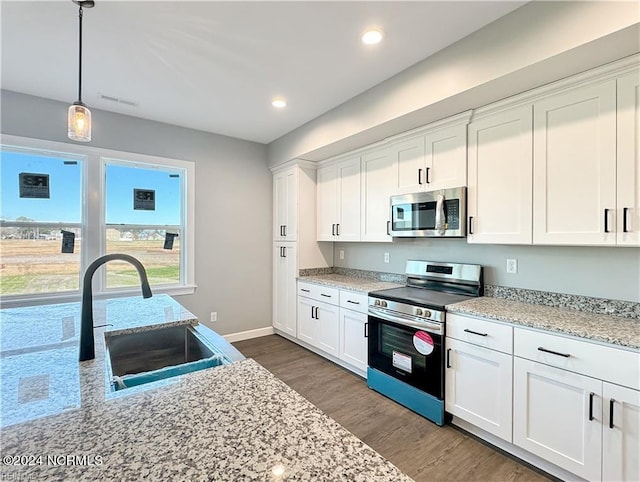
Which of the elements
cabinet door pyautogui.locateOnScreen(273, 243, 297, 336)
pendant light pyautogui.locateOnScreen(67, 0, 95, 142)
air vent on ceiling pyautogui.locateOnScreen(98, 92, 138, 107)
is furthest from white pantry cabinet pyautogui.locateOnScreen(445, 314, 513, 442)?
air vent on ceiling pyautogui.locateOnScreen(98, 92, 138, 107)

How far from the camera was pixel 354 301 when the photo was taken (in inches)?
122

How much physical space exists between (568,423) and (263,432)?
6.18 feet

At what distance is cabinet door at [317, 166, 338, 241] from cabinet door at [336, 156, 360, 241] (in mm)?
81

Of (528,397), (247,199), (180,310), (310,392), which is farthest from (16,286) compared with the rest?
(528,397)

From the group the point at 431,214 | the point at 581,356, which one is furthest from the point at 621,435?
the point at 431,214

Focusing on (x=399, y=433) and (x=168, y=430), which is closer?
(x=168, y=430)

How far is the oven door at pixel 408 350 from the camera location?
7.58ft

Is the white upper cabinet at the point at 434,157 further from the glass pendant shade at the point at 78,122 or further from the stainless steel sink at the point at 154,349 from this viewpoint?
the glass pendant shade at the point at 78,122

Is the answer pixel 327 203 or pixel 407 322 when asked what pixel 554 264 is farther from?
pixel 327 203

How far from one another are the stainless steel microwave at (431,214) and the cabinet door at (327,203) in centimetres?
97

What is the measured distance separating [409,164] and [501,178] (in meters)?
0.85

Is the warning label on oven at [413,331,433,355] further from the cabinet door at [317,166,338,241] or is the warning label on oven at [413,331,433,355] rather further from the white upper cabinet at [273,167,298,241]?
the white upper cabinet at [273,167,298,241]

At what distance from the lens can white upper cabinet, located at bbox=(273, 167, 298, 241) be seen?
4.05 m

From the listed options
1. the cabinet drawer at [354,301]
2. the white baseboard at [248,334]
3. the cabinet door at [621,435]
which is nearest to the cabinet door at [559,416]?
the cabinet door at [621,435]
